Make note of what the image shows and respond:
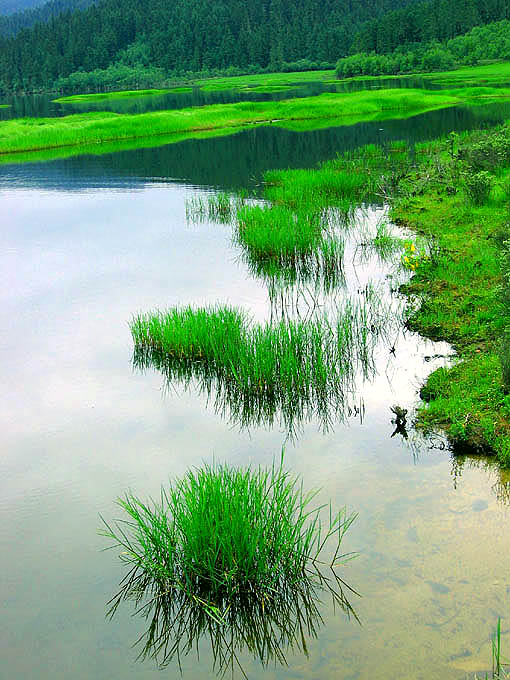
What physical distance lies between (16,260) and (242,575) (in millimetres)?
14295

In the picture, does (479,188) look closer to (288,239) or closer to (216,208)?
(288,239)

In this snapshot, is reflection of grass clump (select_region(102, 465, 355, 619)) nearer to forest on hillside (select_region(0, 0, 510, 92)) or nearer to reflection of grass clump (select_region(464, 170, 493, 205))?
reflection of grass clump (select_region(464, 170, 493, 205))

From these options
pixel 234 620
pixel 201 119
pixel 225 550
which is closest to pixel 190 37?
pixel 201 119

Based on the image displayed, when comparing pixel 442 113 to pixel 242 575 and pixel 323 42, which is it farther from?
A: pixel 323 42

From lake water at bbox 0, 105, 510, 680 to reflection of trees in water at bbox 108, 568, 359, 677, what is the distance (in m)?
0.09

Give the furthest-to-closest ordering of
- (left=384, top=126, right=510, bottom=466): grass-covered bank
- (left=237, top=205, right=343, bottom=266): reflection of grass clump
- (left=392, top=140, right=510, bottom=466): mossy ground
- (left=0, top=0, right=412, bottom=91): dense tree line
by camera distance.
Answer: (left=0, top=0, right=412, bottom=91): dense tree line, (left=237, top=205, right=343, bottom=266): reflection of grass clump, (left=384, top=126, right=510, bottom=466): grass-covered bank, (left=392, top=140, right=510, bottom=466): mossy ground

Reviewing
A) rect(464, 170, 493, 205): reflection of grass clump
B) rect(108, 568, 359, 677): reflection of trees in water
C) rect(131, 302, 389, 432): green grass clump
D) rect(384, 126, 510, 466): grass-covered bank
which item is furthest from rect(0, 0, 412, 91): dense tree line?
rect(108, 568, 359, 677): reflection of trees in water

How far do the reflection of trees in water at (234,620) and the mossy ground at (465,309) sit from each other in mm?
2705

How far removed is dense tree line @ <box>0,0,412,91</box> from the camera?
140 m

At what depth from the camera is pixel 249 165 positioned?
99.0 ft

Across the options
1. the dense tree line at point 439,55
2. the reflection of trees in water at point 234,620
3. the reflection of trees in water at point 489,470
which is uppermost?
the dense tree line at point 439,55

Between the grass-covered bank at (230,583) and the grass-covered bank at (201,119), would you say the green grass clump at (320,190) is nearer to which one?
the grass-covered bank at (230,583)

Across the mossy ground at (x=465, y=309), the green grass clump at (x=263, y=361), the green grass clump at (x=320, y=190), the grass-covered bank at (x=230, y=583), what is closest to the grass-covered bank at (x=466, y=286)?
the mossy ground at (x=465, y=309)

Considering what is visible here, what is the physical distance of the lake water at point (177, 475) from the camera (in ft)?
17.4
